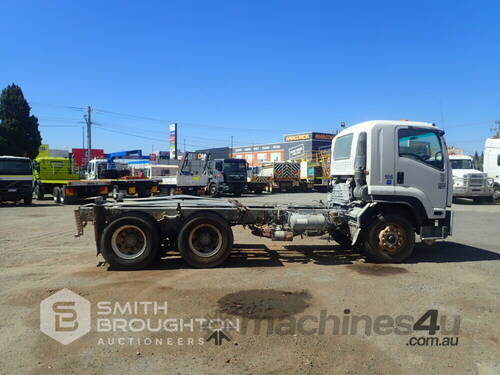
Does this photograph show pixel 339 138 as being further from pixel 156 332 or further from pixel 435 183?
pixel 156 332

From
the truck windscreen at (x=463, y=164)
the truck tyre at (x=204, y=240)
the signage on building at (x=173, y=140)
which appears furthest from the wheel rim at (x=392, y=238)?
the signage on building at (x=173, y=140)

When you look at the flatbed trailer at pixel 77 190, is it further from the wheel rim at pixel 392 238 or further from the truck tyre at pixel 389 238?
the wheel rim at pixel 392 238

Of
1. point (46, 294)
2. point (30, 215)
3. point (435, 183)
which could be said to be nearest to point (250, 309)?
point (46, 294)

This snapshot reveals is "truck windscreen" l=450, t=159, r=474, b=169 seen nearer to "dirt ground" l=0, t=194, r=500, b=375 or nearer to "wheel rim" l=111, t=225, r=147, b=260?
"dirt ground" l=0, t=194, r=500, b=375

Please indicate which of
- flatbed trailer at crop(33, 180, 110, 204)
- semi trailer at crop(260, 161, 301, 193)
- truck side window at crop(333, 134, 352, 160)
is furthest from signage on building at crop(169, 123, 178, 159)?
truck side window at crop(333, 134, 352, 160)

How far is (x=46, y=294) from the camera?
5.31 m

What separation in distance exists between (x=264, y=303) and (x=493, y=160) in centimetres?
2265

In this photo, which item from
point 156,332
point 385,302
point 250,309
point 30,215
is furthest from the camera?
point 30,215

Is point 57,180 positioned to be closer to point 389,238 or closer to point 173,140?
point 389,238

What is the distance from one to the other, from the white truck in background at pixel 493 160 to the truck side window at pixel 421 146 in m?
18.0

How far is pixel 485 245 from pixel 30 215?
16.5 metres

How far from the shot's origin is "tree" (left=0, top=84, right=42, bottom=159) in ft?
140

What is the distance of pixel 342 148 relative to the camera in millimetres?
8180

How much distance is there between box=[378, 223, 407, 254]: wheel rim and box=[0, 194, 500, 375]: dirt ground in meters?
0.43
